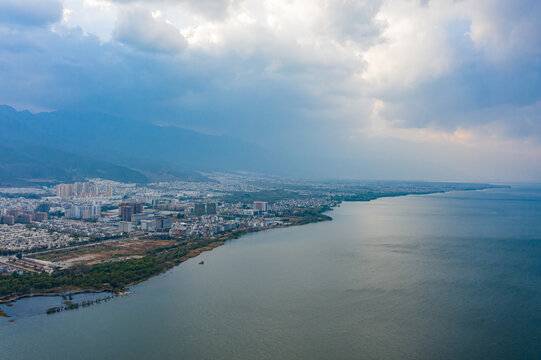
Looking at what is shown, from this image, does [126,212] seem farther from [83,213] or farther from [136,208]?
[83,213]

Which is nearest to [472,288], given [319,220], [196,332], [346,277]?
[346,277]

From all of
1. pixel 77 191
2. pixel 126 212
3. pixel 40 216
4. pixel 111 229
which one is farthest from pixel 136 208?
pixel 77 191

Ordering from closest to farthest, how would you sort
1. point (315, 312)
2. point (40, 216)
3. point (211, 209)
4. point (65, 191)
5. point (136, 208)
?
point (315, 312) < point (40, 216) < point (136, 208) < point (211, 209) < point (65, 191)

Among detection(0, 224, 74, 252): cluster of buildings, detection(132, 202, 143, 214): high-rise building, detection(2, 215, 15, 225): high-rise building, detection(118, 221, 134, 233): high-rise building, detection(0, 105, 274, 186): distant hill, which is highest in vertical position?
detection(0, 105, 274, 186): distant hill

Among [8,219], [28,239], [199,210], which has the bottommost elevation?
[28,239]

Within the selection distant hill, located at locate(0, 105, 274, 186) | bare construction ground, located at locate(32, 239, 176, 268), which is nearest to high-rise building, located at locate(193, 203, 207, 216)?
bare construction ground, located at locate(32, 239, 176, 268)

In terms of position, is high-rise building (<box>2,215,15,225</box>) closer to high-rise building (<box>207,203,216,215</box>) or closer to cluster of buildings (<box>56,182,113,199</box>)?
high-rise building (<box>207,203,216,215</box>)
